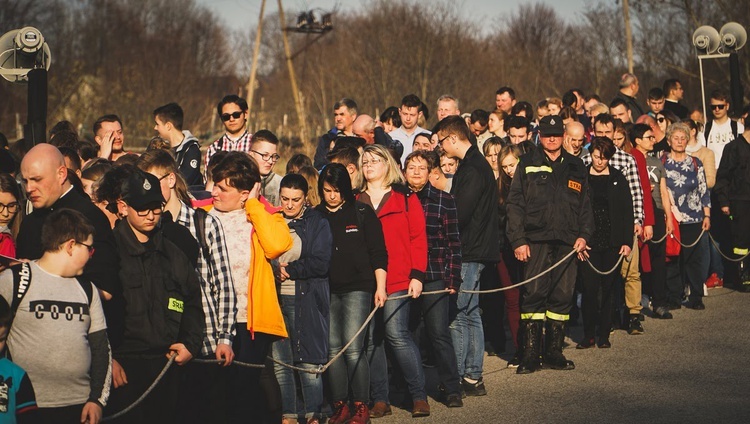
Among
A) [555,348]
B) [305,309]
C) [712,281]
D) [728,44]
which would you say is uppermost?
[728,44]

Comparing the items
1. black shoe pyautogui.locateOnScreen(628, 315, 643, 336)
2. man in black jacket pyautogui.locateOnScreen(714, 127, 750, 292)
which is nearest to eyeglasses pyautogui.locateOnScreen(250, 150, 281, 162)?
black shoe pyautogui.locateOnScreen(628, 315, 643, 336)

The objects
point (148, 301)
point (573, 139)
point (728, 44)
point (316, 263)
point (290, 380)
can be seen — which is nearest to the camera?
point (148, 301)

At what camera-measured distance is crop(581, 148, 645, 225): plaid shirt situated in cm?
1292

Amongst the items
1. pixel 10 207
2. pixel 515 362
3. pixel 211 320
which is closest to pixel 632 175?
pixel 515 362

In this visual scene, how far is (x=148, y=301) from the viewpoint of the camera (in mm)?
6973

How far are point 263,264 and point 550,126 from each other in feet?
13.2

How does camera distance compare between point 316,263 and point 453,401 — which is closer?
point 316,263

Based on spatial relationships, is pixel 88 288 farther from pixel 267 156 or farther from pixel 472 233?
pixel 472 233

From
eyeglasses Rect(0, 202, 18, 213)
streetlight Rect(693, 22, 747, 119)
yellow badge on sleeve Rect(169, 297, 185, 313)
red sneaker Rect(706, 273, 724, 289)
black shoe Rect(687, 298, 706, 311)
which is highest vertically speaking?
streetlight Rect(693, 22, 747, 119)

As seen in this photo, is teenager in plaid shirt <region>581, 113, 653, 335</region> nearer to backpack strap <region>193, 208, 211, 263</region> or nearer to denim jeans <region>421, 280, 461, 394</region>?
denim jeans <region>421, 280, 461, 394</region>

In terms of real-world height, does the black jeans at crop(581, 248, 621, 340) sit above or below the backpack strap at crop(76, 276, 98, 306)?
below

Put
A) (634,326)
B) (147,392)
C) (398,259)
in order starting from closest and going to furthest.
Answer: (147,392), (398,259), (634,326)

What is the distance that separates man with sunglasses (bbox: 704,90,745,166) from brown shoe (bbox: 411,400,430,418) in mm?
10176

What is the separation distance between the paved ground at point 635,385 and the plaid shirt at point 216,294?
2.18m
